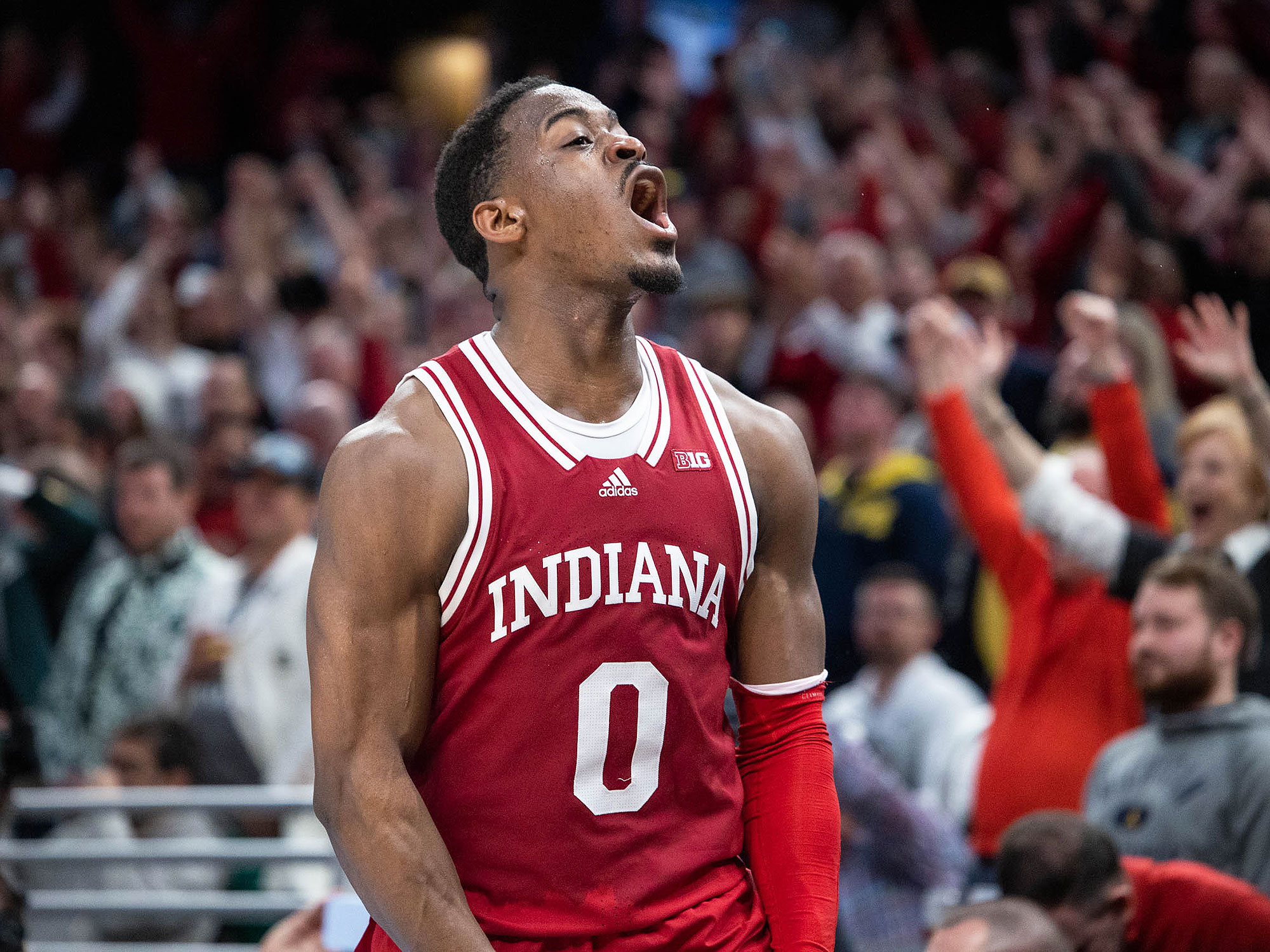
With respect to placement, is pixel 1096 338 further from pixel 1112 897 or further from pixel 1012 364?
pixel 1112 897

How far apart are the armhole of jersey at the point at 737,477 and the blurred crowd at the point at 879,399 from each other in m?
0.99

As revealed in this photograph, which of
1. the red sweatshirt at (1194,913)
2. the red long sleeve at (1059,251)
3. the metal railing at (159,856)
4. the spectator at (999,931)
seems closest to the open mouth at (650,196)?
the spectator at (999,931)

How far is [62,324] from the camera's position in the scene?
8961 mm

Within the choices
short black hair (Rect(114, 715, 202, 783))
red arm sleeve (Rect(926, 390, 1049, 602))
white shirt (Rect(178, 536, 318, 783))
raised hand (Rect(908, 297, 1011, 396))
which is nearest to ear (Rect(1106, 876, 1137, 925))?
red arm sleeve (Rect(926, 390, 1049, 602))

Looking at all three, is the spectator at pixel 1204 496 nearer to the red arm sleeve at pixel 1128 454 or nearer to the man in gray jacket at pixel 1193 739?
Result: the red arm sleeve at pixel 1128 454

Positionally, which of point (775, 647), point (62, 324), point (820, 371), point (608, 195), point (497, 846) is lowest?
point (497, 846)

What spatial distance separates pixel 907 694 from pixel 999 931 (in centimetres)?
244

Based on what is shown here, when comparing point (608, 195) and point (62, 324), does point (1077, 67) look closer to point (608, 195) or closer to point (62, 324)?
point (62, 324)

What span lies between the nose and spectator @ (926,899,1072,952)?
1495mm

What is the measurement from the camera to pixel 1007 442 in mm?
4836

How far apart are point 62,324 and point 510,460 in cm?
736

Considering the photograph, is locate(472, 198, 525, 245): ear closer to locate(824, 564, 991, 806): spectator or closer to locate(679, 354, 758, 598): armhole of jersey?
locate(679, 354, 758, 598): armhole of jersey

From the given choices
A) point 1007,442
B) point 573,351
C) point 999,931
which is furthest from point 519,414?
point 1007,442

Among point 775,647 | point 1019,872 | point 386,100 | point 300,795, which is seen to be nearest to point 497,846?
point 775,647
